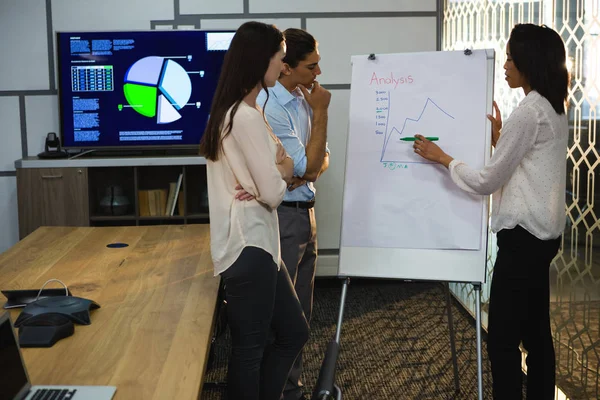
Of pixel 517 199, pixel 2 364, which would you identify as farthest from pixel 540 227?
pixel 2 364

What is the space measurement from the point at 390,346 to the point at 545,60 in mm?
2025

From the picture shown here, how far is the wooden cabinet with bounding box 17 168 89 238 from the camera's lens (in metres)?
4.49

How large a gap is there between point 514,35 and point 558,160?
46cm

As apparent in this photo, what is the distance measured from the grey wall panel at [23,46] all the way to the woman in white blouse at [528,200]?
3453mm

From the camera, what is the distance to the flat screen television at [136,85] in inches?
181

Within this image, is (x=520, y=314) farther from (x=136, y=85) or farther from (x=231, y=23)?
(x=231, y=23)

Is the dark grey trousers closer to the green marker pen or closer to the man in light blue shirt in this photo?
the man in light blue shirt

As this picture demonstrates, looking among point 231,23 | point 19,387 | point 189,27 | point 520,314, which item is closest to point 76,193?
point 189,27

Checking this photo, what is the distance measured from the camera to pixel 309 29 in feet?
16.4

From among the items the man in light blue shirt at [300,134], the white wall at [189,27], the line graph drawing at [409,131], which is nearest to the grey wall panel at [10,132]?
the white wall at [189,27]

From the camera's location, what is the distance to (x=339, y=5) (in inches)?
197

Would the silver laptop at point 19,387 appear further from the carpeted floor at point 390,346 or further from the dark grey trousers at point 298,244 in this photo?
the carpeted floor at point 390,346

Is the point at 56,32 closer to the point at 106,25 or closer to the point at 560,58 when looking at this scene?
the point at 106,25

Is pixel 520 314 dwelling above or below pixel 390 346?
above
